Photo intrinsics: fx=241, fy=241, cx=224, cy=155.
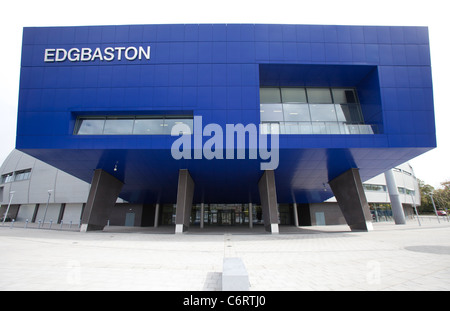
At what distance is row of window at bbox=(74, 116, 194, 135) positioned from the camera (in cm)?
1911

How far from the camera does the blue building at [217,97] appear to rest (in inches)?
730

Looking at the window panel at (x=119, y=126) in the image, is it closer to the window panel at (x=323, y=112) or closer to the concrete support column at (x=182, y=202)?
the concrete support column at (x=182, y=202)

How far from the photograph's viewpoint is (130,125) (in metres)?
19.3

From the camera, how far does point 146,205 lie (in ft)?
149

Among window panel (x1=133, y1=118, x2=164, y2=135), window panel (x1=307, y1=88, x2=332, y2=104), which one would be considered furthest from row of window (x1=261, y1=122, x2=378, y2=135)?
window panel (x1=133, y1=118, x2=164, y2=135)

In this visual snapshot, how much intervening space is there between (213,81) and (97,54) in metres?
9.70

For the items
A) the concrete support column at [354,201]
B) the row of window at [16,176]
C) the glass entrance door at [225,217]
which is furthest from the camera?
the row of window at [16,176]

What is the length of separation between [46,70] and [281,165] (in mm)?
21105

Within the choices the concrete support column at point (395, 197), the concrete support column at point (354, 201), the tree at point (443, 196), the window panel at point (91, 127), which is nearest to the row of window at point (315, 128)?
the concrete support column at point (354, 201)

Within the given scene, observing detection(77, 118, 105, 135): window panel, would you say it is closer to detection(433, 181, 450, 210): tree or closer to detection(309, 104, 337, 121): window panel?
detection(309, 104, 337, 121): window panel

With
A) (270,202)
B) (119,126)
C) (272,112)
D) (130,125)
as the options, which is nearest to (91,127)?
(119,126)

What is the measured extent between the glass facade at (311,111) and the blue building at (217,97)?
0.11m
